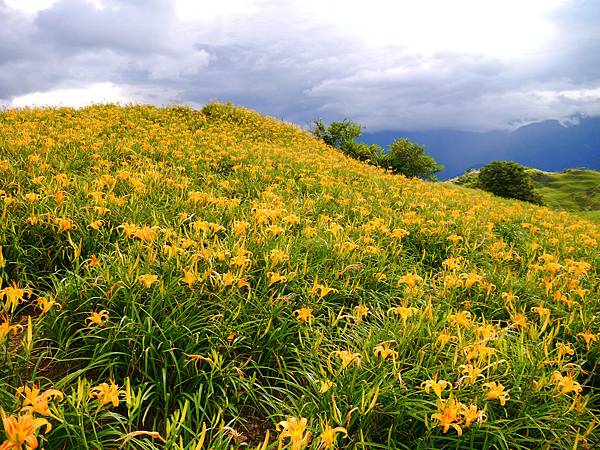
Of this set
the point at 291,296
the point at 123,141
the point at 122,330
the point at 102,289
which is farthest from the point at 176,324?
the point at 123,141

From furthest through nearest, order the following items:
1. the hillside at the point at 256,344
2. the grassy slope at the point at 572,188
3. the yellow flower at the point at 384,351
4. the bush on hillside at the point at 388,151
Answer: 1. the grassy slope at the point at 572,188
2. the bush on hillside at the point at 388,151
3. the yellow flower at the point at 384,351
4. the hillside at the point at 256,344

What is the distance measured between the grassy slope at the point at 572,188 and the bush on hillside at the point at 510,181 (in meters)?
50.5

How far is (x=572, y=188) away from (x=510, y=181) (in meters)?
83.1

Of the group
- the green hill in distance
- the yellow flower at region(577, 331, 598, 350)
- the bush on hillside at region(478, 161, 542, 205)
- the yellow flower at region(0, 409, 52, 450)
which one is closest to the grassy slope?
the green hill in distance

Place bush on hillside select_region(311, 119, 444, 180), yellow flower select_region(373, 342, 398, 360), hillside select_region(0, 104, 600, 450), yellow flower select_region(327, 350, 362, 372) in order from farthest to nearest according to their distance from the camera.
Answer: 1. bush on hillside select_region(311, 119, 444, 180)
2. yellow flower select_region(373, 342, 398, 360)
3. yellow flower select_region(327, 350, 362, 372)
4. hillside select_region(0, 104, 600, 450)

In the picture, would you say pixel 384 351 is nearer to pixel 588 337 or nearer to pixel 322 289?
pixel 322 289

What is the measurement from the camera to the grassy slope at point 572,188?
273 feet

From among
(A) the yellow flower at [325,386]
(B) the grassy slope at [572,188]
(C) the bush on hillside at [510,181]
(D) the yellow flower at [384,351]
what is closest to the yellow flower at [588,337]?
(D) the yellow flower at [384,351]

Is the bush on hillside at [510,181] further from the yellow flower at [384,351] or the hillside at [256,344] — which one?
the yellow flower at [384,351]

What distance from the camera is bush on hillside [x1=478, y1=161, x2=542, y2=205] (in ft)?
113

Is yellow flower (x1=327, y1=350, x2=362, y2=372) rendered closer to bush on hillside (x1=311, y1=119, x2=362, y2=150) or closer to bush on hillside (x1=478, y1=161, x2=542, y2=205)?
bush on hillside (x1=311, y1=119, x2=362, y2=150)

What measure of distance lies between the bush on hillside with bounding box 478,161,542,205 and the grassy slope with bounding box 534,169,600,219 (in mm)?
50541

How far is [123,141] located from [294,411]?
8.43m

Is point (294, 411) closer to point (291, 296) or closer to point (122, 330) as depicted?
point (291, 296)
